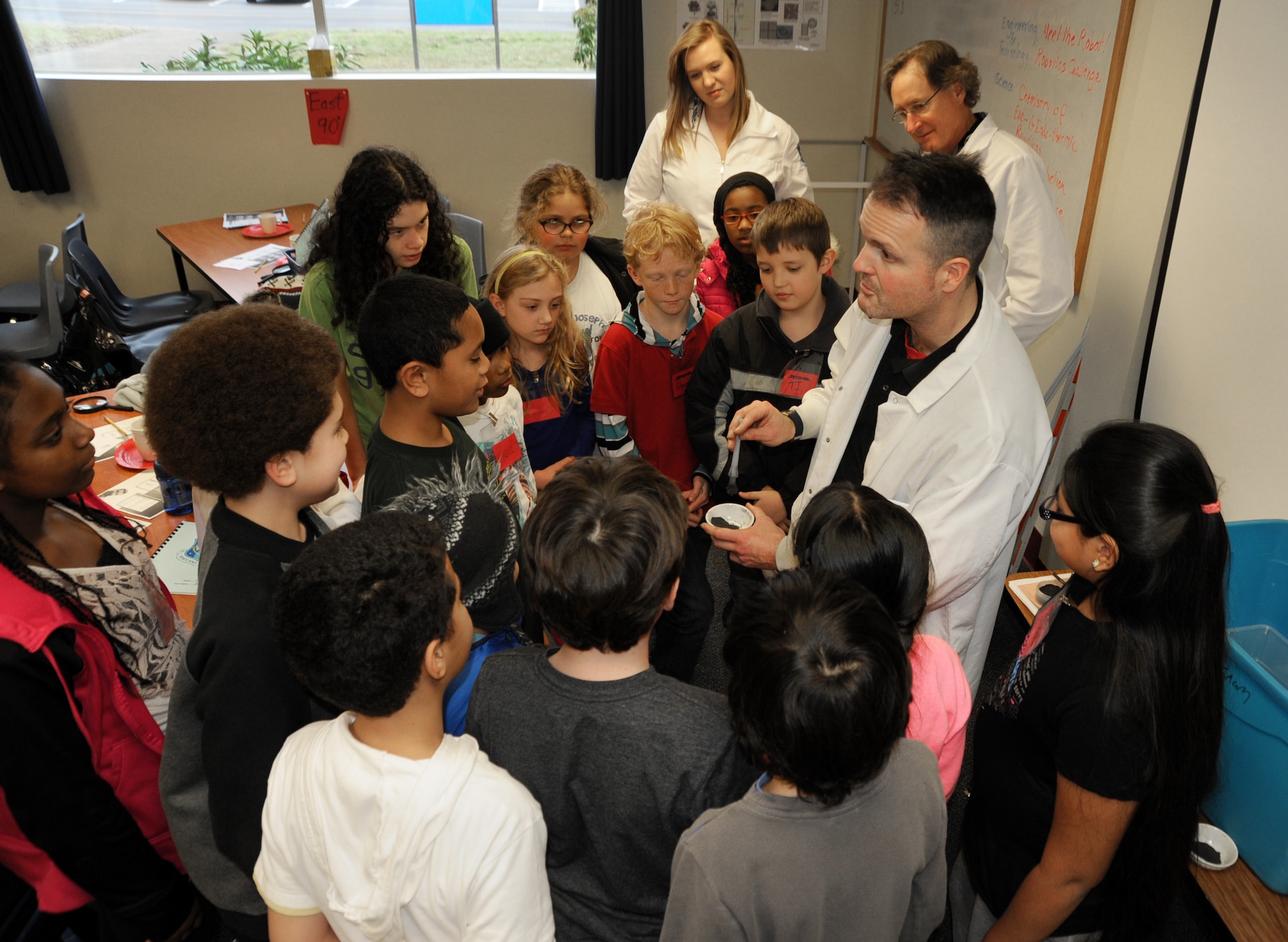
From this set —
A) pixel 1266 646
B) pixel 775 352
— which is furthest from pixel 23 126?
pixel 1266 646

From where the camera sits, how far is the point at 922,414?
5.63ft

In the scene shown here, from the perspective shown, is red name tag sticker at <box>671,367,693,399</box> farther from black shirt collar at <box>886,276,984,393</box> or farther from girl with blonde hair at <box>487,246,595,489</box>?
black shirt collar at <box>886,276,984,393</box>

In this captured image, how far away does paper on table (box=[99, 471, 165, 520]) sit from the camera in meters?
2.22

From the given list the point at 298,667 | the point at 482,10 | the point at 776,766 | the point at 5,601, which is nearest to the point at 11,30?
the point at 482,10

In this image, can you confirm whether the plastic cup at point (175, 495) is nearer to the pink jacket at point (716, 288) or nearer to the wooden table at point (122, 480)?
the wooden table at point (122, 480)

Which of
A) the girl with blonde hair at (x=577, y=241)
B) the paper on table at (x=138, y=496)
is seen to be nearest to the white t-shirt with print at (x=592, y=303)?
the girl with blonde hair at (x=577, y=241)

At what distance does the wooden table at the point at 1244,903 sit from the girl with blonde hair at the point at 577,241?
6.33 feet

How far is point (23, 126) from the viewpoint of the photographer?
492 cm

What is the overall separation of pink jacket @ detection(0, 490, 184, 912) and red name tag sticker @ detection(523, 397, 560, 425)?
3.90 ft

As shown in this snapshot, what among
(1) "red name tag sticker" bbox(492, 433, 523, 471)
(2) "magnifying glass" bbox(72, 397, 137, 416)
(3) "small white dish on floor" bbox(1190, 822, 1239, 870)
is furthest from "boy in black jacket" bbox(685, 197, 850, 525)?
(2) "magnifying glass" bbox(72, 397, 137, 416)

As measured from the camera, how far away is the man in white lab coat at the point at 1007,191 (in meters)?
2.54

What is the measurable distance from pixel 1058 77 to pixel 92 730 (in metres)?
3.45

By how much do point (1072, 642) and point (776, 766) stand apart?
602mm

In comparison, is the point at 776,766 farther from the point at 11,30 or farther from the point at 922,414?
the point at 11,30
